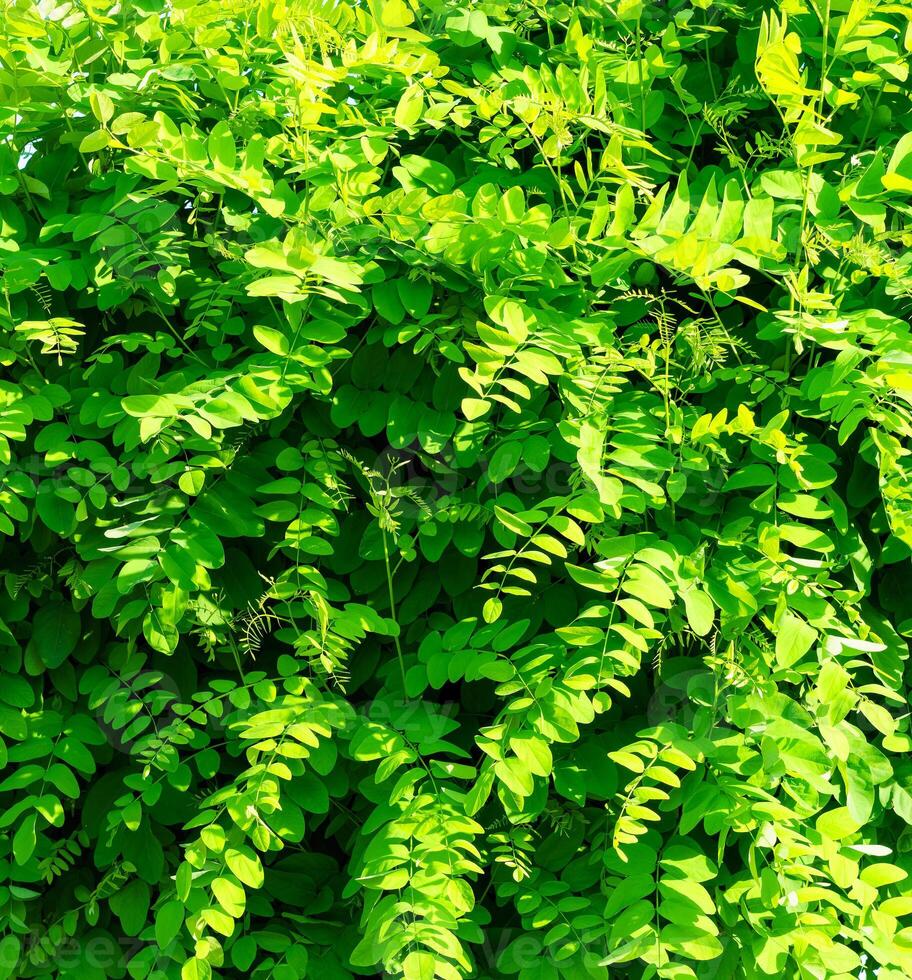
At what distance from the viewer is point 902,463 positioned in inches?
70.4

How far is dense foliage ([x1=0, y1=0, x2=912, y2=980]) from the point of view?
5.24ft

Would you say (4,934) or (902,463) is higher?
(902,463)

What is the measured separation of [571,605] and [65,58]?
4.46 ft

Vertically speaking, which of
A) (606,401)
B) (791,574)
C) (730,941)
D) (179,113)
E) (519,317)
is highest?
(179,113)

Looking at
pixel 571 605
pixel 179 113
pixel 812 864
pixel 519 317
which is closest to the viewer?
pixel 519 317

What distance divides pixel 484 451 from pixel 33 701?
37.1 inches

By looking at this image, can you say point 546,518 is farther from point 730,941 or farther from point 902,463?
point 730,941


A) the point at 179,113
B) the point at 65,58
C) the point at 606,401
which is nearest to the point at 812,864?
the point at 606,401

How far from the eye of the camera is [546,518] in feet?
5.41

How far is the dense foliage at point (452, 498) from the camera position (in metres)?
1.60

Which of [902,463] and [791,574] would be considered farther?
[902,463]

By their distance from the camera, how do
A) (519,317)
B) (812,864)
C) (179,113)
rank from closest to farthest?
1. (519,317)
2. (812,864)
3. (179,113)

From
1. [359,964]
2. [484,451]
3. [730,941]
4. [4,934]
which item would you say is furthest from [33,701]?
[730,941]

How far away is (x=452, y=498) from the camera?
180 centimetres
